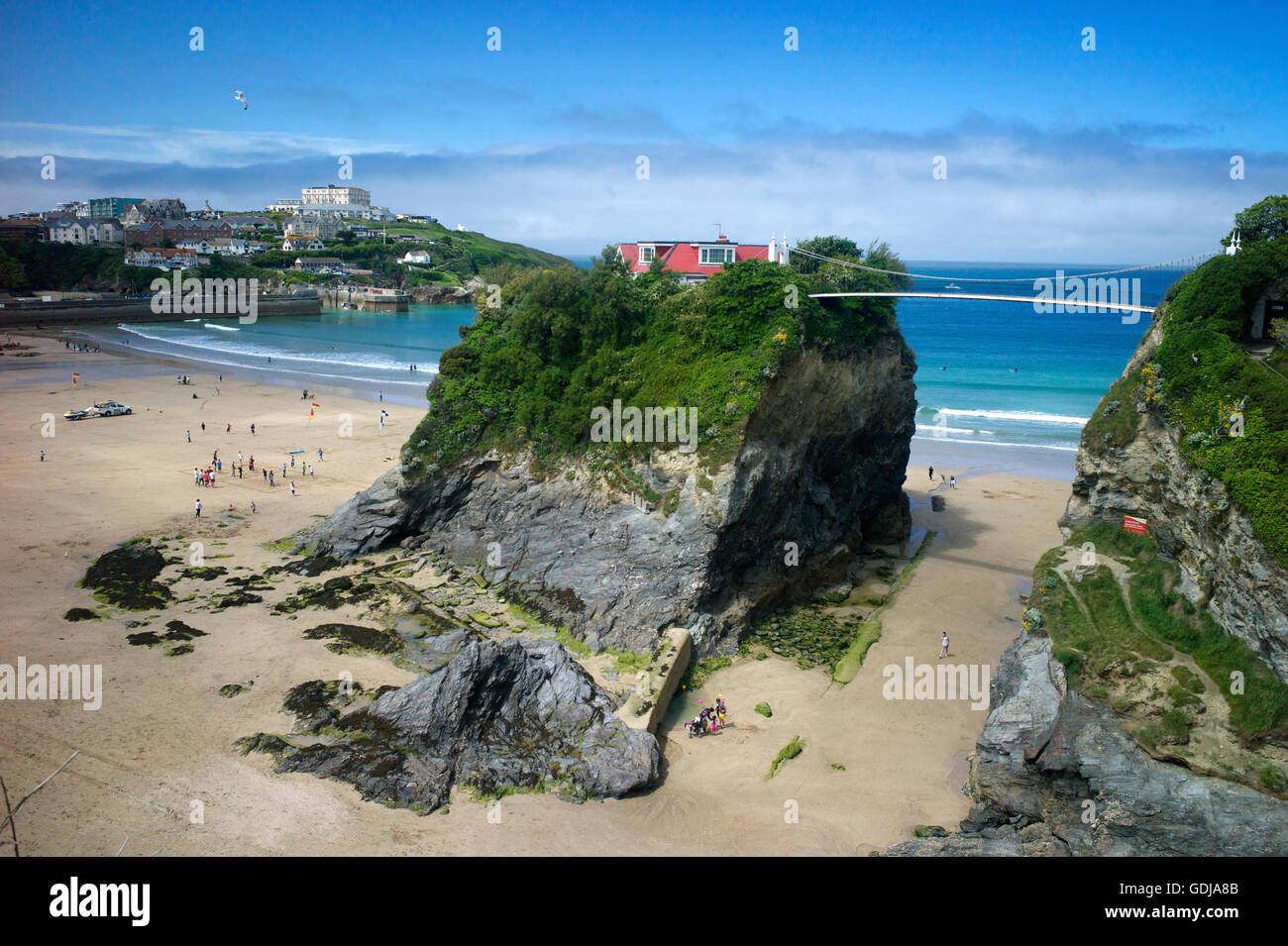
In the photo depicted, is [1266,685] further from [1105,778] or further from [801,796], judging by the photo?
[801,796]

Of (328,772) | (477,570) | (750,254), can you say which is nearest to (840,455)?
(750,254)

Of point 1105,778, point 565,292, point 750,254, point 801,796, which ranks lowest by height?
point 801,796

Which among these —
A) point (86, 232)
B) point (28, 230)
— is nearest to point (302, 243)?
point (86, 232)

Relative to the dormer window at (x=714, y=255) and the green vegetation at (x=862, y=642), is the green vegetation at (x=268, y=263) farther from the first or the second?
the green vegetation at (x=862, y=642)

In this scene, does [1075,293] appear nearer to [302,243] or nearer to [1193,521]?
[1193,521]

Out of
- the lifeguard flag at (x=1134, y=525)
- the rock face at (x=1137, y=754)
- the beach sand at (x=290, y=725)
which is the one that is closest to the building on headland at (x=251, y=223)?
the beach sand at (x=290, y=725)
